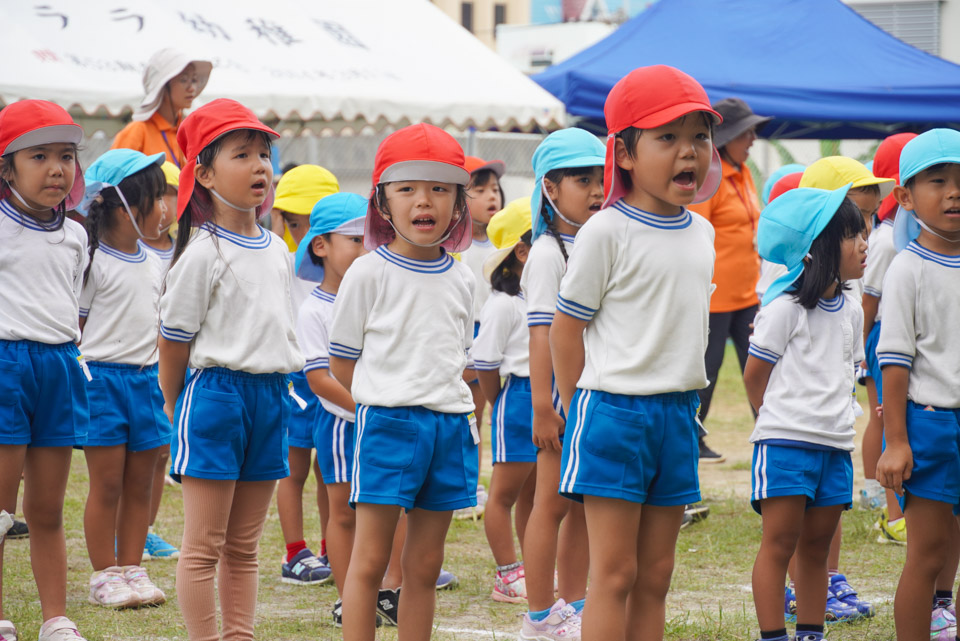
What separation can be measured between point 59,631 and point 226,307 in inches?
51.4

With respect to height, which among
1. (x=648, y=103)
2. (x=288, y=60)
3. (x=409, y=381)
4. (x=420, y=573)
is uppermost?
(x=288, y=60)

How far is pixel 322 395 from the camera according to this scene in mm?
3990

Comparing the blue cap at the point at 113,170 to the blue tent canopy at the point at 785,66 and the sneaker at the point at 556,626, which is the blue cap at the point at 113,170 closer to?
the sneaker at the point at 556,626

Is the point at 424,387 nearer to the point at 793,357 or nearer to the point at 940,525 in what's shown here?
the point at 793,357

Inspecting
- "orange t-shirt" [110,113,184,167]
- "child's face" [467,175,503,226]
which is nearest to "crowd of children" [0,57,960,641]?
"child's face" [467,175,503,226]

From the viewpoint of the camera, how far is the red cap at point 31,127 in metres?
3.75

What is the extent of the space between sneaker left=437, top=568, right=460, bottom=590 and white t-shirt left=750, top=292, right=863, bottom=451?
5.28ft

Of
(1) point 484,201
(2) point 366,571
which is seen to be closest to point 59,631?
(2) point 366,571

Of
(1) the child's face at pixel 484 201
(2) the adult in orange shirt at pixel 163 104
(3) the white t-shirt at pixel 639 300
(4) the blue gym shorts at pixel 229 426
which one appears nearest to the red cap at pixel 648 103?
(3) the white t-shirt at pixel 639 300

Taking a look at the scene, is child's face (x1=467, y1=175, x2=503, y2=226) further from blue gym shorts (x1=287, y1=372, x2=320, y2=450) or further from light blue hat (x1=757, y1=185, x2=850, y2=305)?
light blue hat (x1=757, y1=185, x2=850, y2=305)

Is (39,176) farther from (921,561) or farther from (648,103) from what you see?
(921,561)

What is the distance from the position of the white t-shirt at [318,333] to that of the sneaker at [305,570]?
3.10 feet

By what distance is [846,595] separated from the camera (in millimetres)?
4250

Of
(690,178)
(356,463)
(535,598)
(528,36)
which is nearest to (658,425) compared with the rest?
(690,178)
